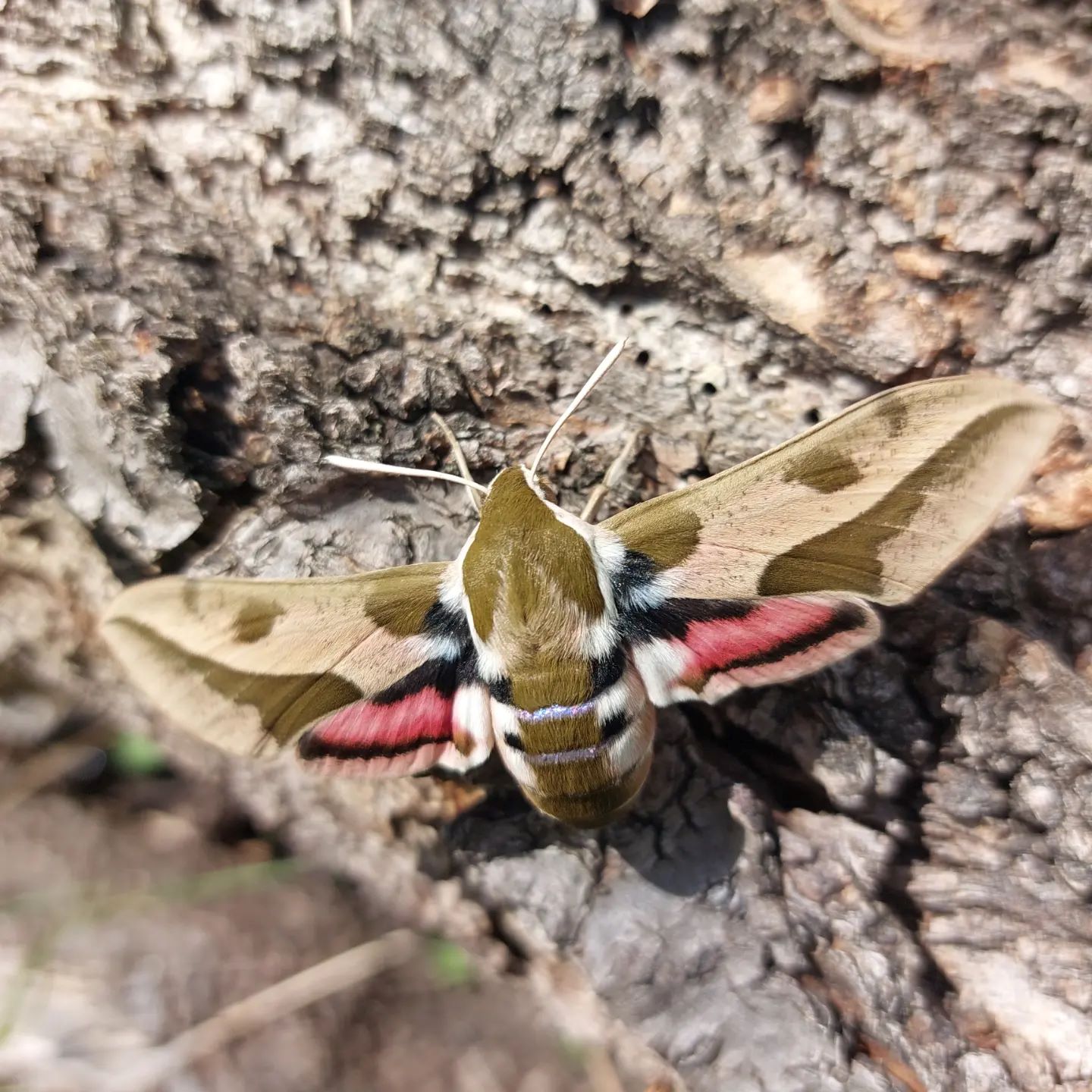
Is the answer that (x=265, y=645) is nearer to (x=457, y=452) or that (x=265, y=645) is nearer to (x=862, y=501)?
(x=457, y=452)

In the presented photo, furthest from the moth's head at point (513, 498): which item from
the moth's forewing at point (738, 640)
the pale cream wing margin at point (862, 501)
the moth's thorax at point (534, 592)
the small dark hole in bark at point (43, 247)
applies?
the small dark hole in bark at point (43, 247)

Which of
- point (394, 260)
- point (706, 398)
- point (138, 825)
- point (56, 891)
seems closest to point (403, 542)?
point (394, 260)

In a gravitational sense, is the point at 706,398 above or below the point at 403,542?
above

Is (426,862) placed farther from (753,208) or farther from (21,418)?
(753,208)

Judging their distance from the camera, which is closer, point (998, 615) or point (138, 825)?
point (998, 615)

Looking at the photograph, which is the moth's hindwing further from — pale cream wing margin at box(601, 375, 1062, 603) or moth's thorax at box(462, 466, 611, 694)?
pale cream wing margin at box(601, 375, 1062, 603)

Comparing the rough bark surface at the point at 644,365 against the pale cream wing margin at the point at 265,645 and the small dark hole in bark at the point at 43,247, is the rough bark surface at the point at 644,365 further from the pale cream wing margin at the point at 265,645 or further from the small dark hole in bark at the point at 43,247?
the pale cream wing margin at the point at 265,645

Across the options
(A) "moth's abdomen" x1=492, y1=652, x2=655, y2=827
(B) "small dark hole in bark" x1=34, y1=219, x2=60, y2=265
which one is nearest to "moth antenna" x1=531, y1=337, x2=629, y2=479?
(A) "moth's abdomen" x1=492, y1=652, x2=655, y2=827
